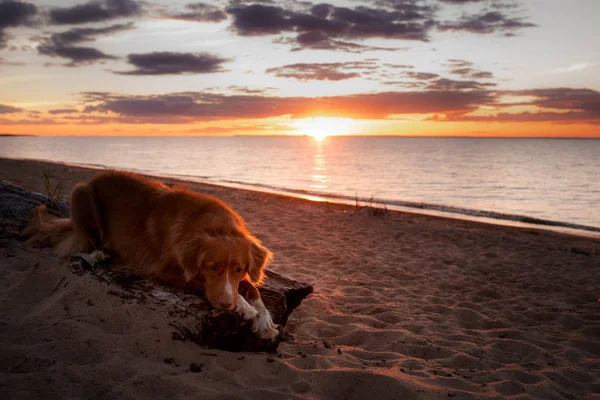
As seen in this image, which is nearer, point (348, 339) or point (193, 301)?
point (193, 301)

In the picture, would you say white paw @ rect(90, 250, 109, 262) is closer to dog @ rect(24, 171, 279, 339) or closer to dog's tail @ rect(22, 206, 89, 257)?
dog @ rect(24, 171, 279, 339)

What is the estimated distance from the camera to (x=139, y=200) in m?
4.57

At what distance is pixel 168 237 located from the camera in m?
4.03

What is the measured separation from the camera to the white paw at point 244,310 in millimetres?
3465

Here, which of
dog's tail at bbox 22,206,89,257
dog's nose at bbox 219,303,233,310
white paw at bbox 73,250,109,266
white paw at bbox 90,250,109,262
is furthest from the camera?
dog's tail at bbox 22,206,89,257

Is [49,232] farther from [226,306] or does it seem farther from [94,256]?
[226,306]

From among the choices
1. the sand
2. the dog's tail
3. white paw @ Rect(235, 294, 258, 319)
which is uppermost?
the dog's tail

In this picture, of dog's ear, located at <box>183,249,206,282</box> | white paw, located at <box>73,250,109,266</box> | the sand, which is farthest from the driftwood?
dog's ear, located at <box>183,249,206,282</box>

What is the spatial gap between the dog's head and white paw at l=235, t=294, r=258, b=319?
96 mm

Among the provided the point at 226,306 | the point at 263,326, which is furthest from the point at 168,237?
the point at 263,326

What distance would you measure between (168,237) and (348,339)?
7.66 feet

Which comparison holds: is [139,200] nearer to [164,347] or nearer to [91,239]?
[91,239]

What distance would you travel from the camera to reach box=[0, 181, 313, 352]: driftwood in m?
3.46

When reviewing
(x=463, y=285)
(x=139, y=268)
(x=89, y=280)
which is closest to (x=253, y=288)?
(x=139, y=268)
